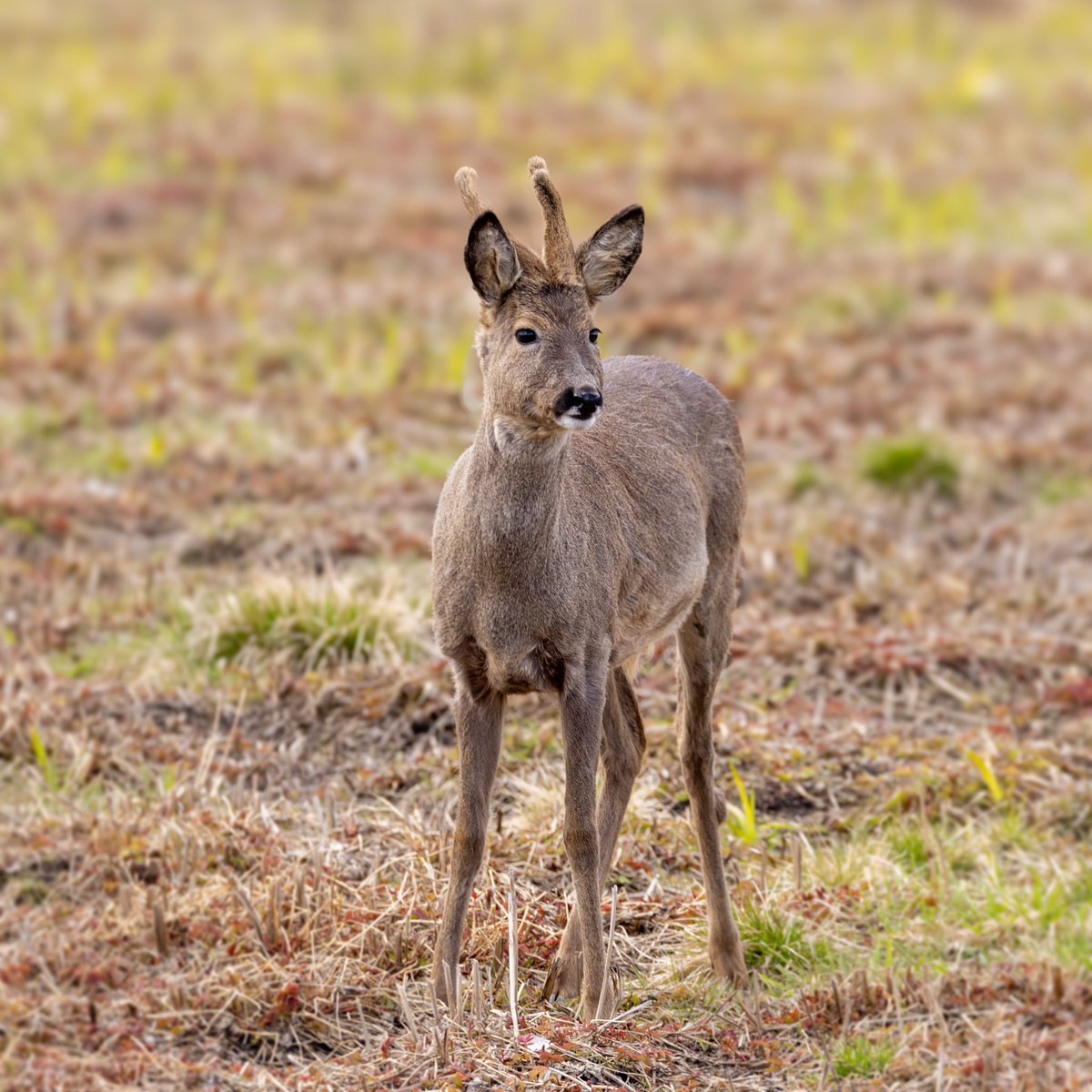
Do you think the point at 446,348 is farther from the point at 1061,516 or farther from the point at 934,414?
the point at 1061,516

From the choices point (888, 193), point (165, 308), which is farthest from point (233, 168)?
point (888, 193)

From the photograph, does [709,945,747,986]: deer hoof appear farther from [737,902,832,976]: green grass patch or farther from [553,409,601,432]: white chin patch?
[553,409,601,432]: white chin patch

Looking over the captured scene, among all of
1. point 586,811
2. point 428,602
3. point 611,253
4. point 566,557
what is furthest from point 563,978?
point 428,602

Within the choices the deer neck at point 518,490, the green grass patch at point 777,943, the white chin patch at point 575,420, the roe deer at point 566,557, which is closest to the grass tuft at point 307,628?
the roe deer at point 566,557

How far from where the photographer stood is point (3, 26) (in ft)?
80.6

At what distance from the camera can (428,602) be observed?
356 inches

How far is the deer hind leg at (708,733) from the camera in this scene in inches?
243

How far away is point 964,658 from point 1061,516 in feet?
9.22

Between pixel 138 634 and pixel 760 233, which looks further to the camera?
pixel 760 233

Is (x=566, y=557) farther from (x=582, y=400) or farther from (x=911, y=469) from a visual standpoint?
(x=911, y=469)

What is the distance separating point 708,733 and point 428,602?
2927 mm

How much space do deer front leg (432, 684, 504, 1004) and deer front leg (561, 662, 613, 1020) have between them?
273 mm

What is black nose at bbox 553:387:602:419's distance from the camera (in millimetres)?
4945

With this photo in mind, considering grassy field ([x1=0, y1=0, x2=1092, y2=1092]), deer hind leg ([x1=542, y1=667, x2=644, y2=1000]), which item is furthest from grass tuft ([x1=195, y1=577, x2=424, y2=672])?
deer hind leg ([x1=542, y1=667, x2=644, y2=1000])
